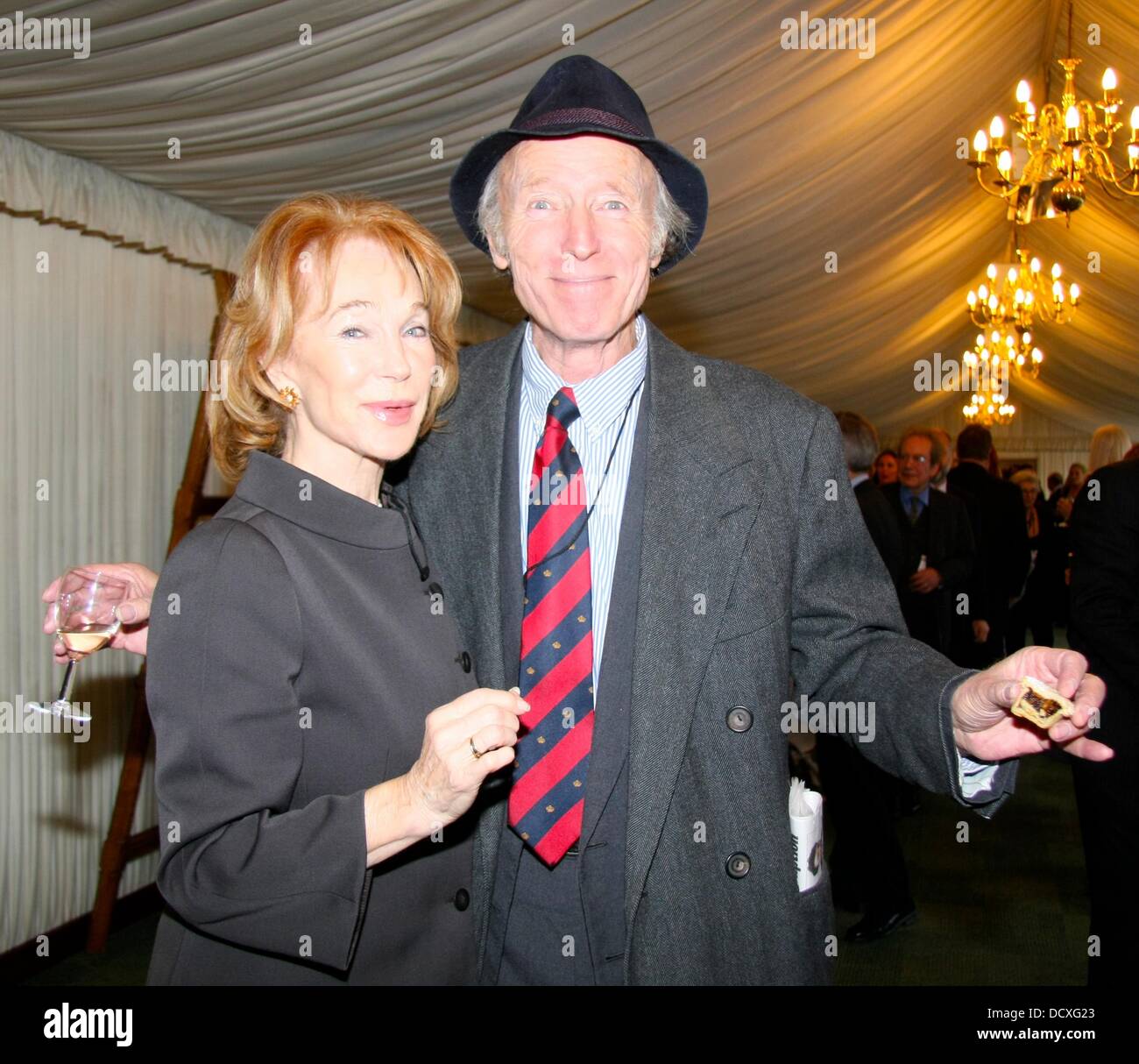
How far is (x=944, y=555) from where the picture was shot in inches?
220

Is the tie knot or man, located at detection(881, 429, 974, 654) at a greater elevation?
man, located at detection(881, 429, 974, 654)

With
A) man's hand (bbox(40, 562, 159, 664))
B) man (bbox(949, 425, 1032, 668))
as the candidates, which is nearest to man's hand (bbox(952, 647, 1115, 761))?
man's hand (bbox(40, 562, 159, 664))

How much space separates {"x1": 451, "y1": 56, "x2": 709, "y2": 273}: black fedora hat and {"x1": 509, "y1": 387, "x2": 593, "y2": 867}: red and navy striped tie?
600 mm

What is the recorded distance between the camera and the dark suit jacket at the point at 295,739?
130cm

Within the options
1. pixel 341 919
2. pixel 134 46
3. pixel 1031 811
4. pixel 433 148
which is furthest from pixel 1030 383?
pixel 341 919

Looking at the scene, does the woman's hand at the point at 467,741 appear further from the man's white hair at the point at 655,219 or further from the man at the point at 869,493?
the man at the point at 869,493

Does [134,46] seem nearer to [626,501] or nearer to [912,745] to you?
[626,501]

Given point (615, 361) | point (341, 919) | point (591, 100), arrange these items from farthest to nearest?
point (615, 361) → point (591, 100) → point (341, 919)

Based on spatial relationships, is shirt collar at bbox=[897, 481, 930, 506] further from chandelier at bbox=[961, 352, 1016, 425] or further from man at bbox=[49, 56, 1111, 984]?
chandelier at bbox=[961, 352, 1016, 425]

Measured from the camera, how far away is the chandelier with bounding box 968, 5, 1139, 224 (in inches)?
223

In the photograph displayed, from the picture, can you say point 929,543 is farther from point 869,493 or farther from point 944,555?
point 869,493

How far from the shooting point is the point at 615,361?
6.20 ft

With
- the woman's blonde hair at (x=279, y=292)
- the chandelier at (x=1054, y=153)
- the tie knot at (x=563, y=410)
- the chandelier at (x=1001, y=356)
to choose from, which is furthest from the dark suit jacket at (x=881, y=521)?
the chandelier at (x=1001, y=356)
